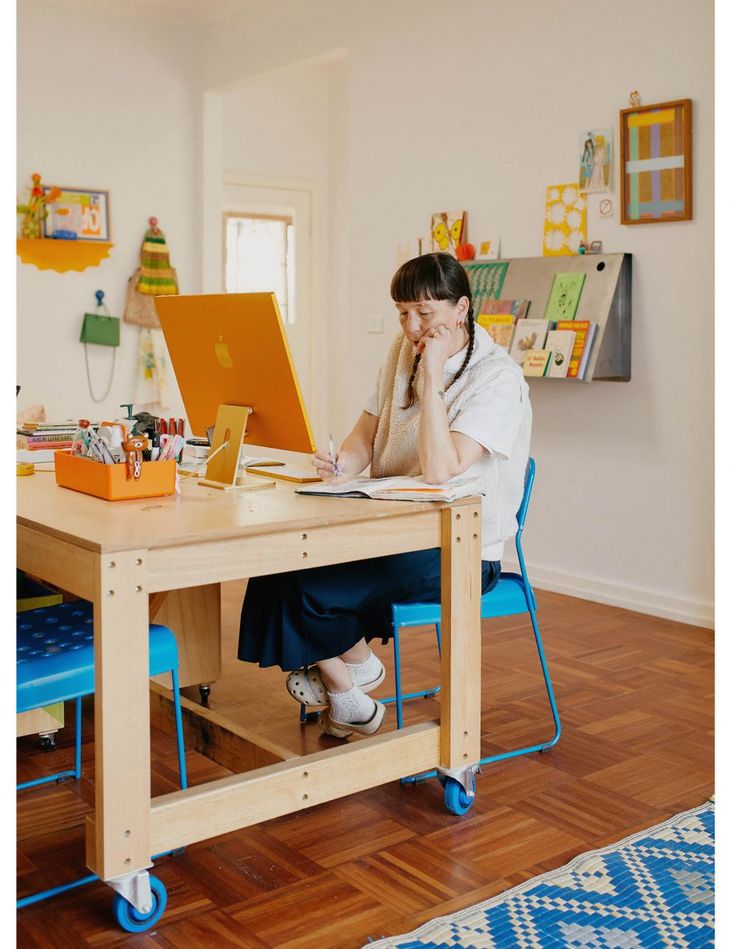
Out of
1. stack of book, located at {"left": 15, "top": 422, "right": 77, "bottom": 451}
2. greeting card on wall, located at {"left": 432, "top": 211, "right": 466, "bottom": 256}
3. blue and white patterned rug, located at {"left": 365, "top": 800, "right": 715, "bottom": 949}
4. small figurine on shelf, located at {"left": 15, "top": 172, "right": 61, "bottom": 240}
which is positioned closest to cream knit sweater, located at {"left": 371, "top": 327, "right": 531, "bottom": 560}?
blue and white patterned rug, located at {"left": 365, "top": 800, "right": 715, "bottom": 949}

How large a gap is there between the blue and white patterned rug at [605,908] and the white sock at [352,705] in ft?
2.02

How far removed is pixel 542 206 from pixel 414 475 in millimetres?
2172

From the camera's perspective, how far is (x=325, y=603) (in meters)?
2.28

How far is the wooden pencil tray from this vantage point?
213 centimetres

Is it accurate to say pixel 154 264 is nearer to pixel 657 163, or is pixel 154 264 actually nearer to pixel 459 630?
pixel 657 163

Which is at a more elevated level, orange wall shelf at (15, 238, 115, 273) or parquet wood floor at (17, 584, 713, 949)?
orange wall shelf at (15, 238, 115, 273)

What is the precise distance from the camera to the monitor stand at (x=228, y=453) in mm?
2328

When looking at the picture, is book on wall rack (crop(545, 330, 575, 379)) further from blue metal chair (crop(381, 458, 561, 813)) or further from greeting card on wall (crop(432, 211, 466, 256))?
blue metal chair (crop(381, 458, 561, 813))

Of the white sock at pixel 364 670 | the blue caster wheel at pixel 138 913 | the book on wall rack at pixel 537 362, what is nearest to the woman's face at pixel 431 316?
the white sock at pixel 364 670

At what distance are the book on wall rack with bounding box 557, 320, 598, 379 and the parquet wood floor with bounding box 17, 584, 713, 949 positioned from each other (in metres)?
1.12

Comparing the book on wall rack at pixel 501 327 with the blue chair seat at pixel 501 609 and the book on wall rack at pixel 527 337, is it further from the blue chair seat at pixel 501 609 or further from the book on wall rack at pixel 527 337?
the blue chair seat at pixel 501 609

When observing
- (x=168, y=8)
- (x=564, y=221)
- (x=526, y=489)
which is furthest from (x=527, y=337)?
(x=168, y=8)
